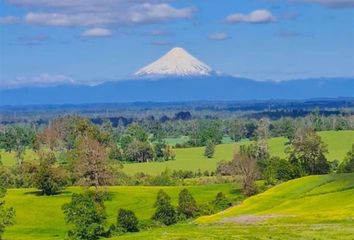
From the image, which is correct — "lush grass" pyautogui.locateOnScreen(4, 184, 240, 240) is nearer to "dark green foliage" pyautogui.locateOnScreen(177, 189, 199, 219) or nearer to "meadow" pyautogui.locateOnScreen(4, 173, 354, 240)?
"meadow" pyautogui.locateOnScreen(4, 173, 354, 240)

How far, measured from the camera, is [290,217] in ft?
237

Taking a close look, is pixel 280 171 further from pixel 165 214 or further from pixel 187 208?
pixel 165 214

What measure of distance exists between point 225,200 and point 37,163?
128ft

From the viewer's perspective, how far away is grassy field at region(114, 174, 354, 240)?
5567 cm

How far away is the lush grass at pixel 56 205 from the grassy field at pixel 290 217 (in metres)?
16.3

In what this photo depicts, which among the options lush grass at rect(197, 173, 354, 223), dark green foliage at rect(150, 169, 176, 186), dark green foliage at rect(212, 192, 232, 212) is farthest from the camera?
dark green foliage at rect(150, 169, 176, 186)

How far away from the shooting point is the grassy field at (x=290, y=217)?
183 feet

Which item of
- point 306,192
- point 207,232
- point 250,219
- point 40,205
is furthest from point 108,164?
point 207,232

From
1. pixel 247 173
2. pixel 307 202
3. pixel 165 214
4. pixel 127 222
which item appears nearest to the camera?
pixel 127 222

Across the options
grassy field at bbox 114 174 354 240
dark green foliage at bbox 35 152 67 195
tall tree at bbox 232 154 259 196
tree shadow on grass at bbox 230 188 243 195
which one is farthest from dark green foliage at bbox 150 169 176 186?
grassy field at bbox 114 174 354 240

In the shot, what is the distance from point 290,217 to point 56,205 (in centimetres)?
5072

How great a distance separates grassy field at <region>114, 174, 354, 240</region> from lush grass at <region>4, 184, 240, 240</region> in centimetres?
1634

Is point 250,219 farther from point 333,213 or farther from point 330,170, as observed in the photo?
point 330,170

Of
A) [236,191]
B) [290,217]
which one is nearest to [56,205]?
[236,191]
